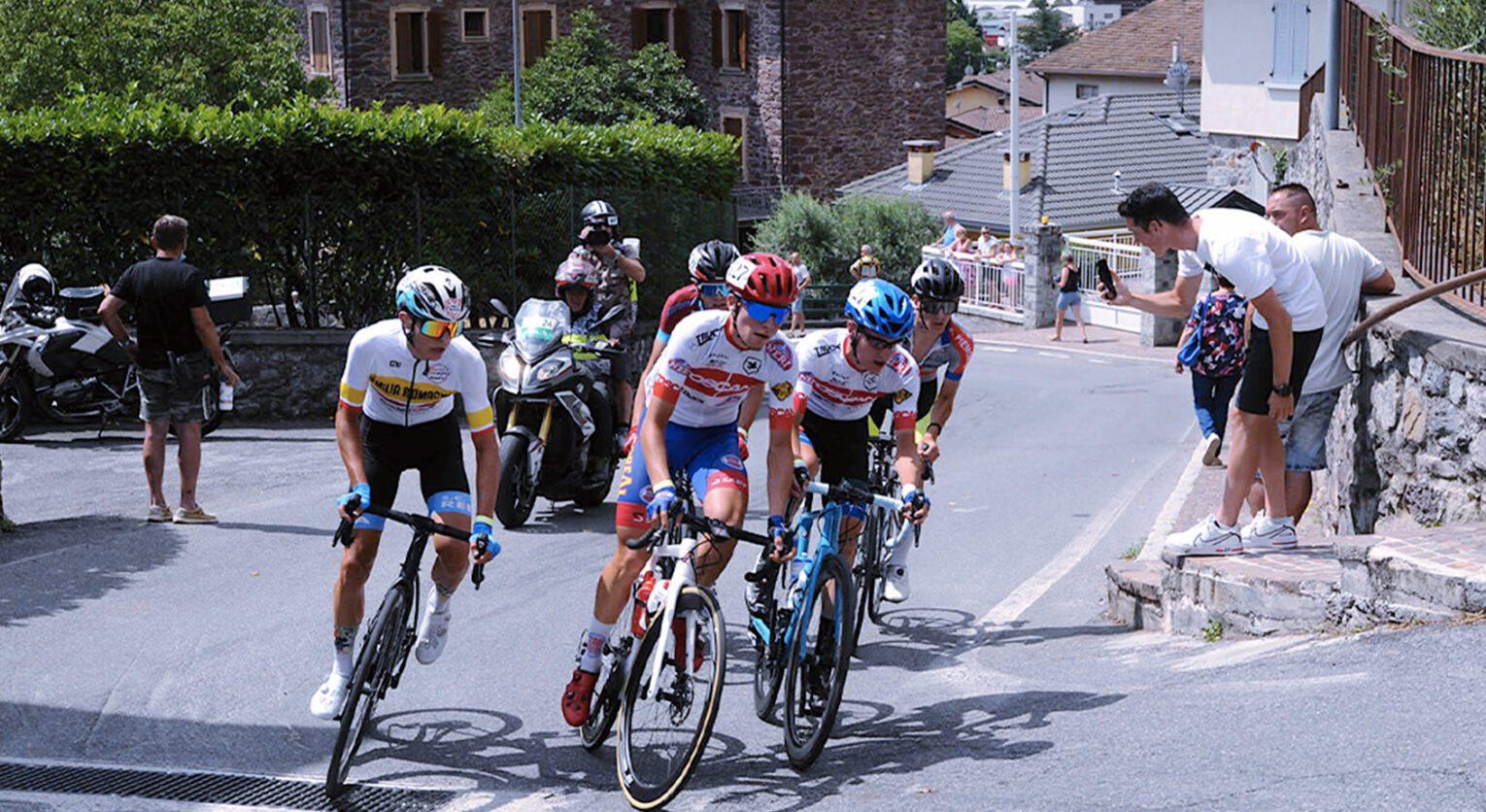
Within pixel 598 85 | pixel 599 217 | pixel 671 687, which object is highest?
pixel 598 85

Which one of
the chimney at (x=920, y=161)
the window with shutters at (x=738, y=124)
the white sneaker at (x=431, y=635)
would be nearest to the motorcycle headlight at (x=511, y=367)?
the white sneaker at (x=431, y=635)

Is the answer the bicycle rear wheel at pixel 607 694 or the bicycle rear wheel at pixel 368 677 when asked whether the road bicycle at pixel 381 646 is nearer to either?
the bicycle rear wheel at pixel 368 677

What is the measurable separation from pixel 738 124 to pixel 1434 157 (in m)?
49.8

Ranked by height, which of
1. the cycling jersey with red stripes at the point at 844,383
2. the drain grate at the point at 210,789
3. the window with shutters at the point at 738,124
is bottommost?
the drain grate at the point at 210,789

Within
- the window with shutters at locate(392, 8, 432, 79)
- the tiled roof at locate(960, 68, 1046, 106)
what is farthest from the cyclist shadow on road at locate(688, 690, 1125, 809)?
the tiled roof at locate(960, 68, 1046, 106)

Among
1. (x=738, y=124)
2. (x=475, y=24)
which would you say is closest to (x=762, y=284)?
(x=738, y=124)

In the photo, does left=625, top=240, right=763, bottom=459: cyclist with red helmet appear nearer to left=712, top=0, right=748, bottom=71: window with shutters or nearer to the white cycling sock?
the white cycling sock

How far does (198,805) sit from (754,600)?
7.15 ft

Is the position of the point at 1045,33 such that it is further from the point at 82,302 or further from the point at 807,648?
the point at 807,648

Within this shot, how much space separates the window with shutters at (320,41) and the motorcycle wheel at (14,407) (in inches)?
1793

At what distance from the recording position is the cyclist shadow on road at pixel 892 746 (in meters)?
6.38

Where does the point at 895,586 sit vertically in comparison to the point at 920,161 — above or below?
below

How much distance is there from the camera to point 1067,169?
2162 inches

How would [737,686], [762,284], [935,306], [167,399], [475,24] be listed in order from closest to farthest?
[762,284] < [737,686] < [935,306] < [167,399] < [475,24]
